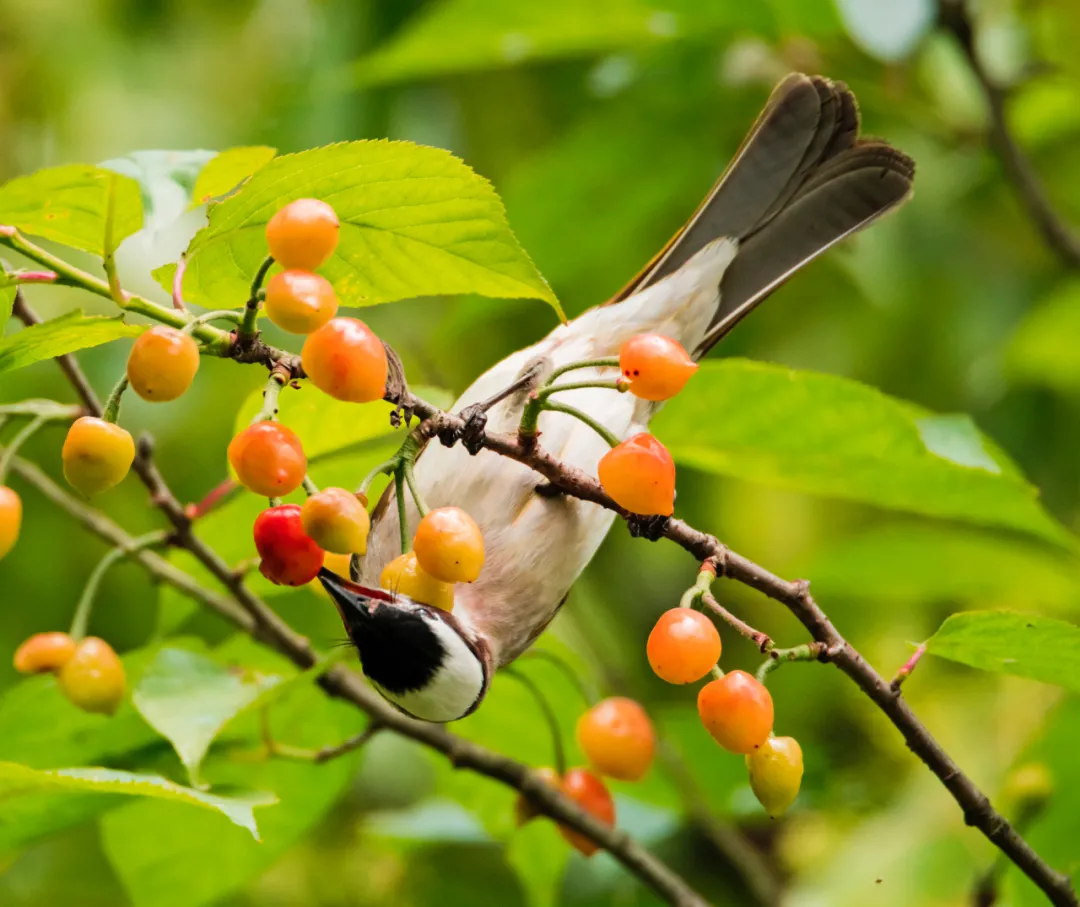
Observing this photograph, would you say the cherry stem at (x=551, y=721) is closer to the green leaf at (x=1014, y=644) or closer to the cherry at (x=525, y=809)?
the cherry at (x=525, y=809)

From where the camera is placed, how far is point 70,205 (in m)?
1.48

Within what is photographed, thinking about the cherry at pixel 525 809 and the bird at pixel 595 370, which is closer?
the bird at pixel 595 370

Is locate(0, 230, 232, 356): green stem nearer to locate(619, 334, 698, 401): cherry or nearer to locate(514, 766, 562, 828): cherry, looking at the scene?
locate(619, 334, 698, 401): cherry

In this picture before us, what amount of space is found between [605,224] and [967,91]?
5.00 feet

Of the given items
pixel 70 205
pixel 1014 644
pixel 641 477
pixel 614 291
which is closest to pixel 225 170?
pixel 70 205

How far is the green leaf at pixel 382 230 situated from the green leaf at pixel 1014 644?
67cm

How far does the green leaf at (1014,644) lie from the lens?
1.53m

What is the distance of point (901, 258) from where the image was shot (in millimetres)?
3807

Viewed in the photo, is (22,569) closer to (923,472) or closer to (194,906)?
(194,906)

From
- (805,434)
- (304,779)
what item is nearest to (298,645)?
(304,779)

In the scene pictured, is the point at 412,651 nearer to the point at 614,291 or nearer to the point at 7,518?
the point at 7,518

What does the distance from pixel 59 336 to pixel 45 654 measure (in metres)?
0.69

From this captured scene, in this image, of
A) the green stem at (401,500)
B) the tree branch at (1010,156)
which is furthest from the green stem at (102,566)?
the tree branch at (1010,156)

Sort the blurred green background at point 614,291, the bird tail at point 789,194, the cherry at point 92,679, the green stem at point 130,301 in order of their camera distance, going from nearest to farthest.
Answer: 1. the green stem at point 130,301
2. the cherry at point 92,679
3. the bird tail at point 789,194
4. the blurred green background at point 614,291
